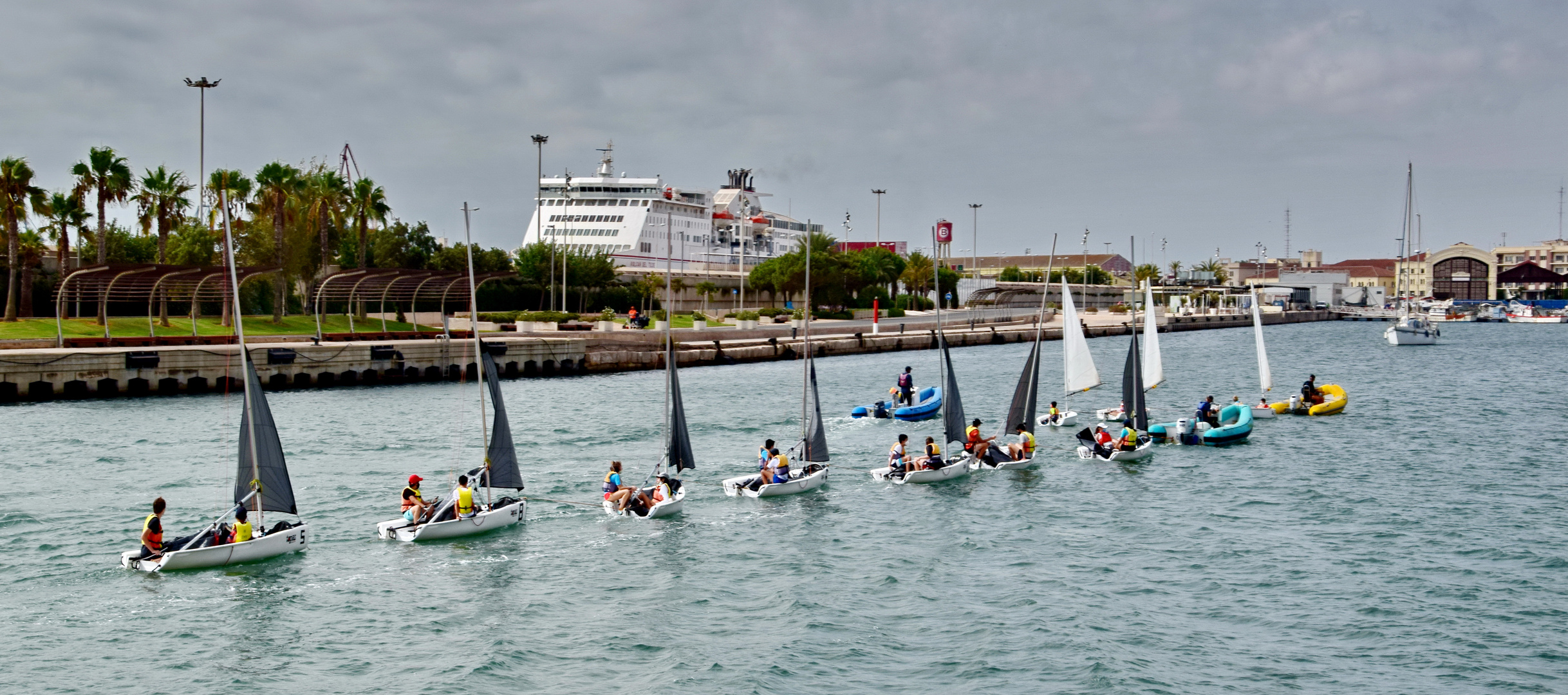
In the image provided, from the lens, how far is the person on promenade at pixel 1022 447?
35875 millimetres

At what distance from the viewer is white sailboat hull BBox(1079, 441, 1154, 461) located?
37.2 meters

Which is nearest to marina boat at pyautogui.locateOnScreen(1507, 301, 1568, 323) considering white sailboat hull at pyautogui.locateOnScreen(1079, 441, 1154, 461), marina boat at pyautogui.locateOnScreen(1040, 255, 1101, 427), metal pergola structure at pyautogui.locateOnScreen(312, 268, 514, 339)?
marina boat at pyautogui.locateOnScreen(1040, 255, 1101, 427)

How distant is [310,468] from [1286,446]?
3395cm

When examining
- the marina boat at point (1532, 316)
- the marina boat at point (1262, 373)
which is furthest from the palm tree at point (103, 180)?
the marina boat at point (1532, 316)

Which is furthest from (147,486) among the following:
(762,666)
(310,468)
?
(762,666)

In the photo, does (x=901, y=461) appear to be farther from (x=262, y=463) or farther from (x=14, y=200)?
(x=14, y=200)

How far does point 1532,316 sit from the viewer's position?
17212 cm

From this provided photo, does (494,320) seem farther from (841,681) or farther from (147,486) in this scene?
(841,681)

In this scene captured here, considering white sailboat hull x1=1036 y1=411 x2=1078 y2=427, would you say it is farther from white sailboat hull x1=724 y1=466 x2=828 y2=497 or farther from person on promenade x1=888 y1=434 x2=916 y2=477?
white sailboat hull x1=724 y1=466 x2=828 y2=497

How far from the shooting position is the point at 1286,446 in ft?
137

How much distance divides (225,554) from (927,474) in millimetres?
18622

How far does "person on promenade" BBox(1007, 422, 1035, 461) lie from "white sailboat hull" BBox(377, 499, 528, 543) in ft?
53.8

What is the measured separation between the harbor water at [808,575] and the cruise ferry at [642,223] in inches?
3240

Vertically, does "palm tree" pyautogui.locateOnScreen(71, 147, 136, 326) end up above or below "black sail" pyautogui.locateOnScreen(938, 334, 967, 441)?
above
